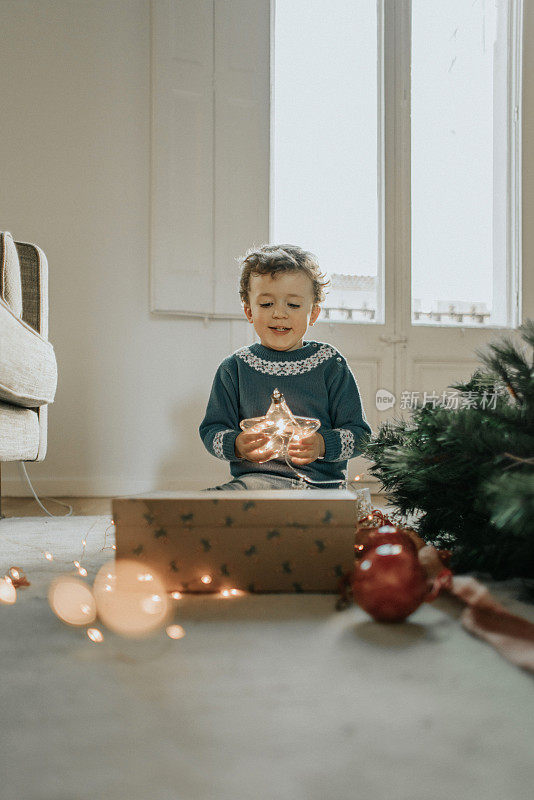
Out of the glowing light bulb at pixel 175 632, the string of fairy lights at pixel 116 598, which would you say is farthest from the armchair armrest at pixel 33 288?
the glowing light bulb at pixel 175 632

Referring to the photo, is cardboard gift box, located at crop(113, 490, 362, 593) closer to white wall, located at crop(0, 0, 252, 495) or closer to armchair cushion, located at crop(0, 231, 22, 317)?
armchair cushion, located at crop(0, 231, 22, 317)

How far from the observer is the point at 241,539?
630 mm

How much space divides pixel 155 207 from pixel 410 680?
6.57 feet

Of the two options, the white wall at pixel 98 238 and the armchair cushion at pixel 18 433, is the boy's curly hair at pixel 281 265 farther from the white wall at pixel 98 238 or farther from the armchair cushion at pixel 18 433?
the white wall at pixel 98 238

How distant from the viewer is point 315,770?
320 millimetres

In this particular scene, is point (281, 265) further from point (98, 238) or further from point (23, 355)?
point (98, 238)

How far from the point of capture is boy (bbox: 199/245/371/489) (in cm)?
112

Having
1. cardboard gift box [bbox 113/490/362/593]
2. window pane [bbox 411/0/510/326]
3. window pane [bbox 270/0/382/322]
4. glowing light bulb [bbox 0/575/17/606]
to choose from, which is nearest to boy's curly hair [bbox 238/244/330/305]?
cardboard gift box [bbox 113/490/362/593]

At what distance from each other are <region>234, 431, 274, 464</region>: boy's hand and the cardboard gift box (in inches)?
13.7

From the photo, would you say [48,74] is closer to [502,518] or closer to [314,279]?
[314,279]

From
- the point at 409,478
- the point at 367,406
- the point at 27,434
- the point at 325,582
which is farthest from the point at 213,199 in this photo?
the point at 325,582

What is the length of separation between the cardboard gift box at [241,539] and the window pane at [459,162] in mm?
1944

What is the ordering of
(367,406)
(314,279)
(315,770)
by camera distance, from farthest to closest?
1. (367,406)
2. (314,279)
3. (315,770)

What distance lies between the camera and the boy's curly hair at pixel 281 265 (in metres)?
1.16
